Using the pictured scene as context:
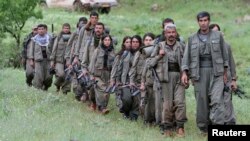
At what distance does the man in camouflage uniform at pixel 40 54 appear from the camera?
15.1 metres

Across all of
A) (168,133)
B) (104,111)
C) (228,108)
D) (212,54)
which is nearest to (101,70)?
(104,111)

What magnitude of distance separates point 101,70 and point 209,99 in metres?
3.20

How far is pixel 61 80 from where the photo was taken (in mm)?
15281

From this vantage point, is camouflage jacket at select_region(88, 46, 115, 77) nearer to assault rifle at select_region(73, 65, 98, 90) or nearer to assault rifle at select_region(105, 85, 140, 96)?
assault rifle at select_region(73, 65, 98, 90)

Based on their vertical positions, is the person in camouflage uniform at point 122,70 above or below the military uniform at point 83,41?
below

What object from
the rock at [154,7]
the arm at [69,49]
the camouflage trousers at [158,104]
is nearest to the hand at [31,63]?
the arm at [69,49]

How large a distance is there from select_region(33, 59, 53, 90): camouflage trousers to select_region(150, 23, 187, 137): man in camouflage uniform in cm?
499

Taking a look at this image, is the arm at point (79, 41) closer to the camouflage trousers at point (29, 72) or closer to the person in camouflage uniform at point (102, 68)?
the person in camouflage uniform at point (102, 68)

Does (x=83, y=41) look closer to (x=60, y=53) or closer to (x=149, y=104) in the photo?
(x=60, y=53)

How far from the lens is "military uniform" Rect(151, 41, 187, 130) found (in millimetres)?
10828

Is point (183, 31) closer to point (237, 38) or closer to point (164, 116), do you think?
point (237, 38)

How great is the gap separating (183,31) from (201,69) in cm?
1570

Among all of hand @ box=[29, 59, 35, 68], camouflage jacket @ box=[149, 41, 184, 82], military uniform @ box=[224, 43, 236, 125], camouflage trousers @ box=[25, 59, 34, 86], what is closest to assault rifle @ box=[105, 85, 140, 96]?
Result: camouflage jacket @ box=[149, 41, 184, 82]

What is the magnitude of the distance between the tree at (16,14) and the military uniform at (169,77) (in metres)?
10.7
